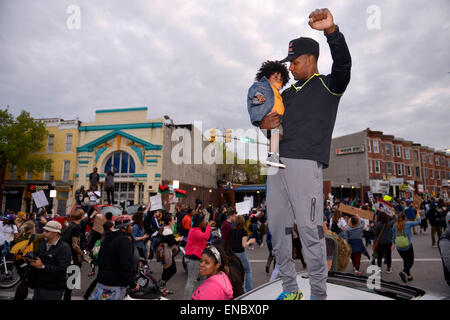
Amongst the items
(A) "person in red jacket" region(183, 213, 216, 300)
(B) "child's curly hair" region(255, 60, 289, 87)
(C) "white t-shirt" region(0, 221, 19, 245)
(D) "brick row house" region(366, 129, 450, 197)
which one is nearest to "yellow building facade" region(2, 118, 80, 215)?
(C) "white t-shirt" region(0, 221, 19, 245)

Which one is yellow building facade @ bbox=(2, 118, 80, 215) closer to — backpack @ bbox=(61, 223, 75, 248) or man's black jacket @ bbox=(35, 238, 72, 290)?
backpack @ bbox=(61, 223, 75, 248)

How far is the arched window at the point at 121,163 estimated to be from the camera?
29797mm

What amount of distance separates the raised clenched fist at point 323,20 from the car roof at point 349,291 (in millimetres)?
2179

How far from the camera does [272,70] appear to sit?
250cm

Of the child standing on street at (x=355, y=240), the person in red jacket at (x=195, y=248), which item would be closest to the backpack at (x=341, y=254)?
the child standing on street at (x=355, y=240)

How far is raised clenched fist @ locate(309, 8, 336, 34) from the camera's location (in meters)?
1.96

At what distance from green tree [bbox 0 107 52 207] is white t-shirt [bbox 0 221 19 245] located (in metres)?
25.7

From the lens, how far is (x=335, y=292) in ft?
8.23

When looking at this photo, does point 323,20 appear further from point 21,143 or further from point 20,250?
point 21,143

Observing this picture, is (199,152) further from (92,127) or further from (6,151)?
(6,151)

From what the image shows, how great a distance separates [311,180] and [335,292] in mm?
1187

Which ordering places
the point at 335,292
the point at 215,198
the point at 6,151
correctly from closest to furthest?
the point at 335,292 → the point at 6,151 → the point at 215,198

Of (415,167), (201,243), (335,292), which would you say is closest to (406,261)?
(201,243)

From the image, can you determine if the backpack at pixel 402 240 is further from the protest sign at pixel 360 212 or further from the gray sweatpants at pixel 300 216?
the gray sweatpants at pixel 300 216
